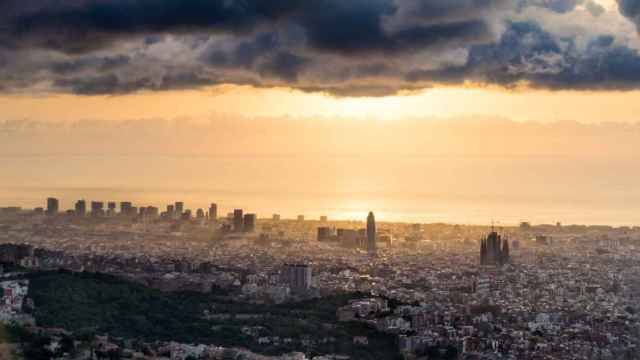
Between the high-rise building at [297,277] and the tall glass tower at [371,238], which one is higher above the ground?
the tall glass tower at [371,238]

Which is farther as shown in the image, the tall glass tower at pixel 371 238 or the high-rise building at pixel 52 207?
the high-rise building at pixel 52 207

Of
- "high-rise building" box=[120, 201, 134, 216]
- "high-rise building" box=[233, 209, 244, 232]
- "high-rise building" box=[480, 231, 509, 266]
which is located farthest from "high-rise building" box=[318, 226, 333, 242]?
"high-rise building" box=[120, 201, 134, 216]

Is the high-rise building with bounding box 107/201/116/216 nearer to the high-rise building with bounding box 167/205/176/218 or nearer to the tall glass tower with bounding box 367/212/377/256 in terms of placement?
the high-rise building with bounding box 167/205/176/218

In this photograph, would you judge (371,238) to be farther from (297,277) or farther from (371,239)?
(297,277)

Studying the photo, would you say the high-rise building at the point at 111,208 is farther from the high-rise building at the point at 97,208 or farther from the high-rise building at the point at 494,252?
the high-rise building at the point at 494,252

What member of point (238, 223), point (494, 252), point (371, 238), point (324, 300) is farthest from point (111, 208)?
point (324, 300)

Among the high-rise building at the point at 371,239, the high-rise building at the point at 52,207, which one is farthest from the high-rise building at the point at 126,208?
the high-rise building at the point at 371,239
